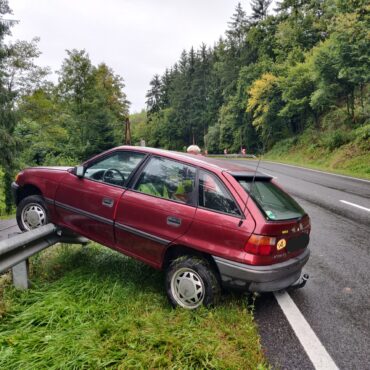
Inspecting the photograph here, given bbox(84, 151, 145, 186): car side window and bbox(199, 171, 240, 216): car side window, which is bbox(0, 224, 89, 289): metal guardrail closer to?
bbox(84, 151, 145, 186): car side window

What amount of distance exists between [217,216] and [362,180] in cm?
1280

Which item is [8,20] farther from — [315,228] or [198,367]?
[198,367]

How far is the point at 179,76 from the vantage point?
207ft

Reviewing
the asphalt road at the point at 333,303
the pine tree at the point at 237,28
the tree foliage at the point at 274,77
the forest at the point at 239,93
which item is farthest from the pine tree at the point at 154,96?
the asphalt road at the point at 333,303

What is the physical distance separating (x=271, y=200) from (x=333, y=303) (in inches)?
56.7

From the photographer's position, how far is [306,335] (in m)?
3.14

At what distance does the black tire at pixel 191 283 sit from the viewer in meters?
3.34

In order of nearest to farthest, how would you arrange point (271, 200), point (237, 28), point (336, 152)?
point (271, 200), point (336, 152), point (237, 28)

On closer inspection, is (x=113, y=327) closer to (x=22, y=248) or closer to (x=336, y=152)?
(x=22, y=248)

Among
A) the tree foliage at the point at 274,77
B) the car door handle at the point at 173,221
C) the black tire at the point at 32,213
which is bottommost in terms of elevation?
→ the black tire at the point at 32,213

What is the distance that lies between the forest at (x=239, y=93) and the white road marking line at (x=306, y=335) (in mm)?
1884

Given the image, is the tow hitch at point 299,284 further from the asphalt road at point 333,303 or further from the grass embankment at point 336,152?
the grass embankment at point 336,152

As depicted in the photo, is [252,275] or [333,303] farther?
[333,303]

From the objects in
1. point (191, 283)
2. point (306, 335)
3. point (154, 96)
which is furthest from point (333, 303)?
point (154, 96)
